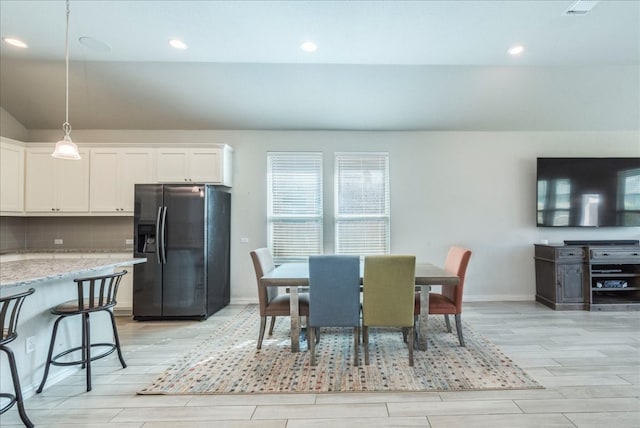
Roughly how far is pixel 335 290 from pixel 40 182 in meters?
4.51

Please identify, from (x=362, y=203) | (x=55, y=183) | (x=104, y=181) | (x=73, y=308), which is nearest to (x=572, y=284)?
(x=362, y=203)

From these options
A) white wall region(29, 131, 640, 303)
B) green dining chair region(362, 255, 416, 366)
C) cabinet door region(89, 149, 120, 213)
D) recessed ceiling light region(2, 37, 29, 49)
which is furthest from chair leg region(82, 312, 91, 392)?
recessed ceiling light region(2, 37, 29, 49)

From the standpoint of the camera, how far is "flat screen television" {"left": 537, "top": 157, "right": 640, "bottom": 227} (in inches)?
186

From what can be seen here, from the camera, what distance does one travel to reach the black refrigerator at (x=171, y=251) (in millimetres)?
4047

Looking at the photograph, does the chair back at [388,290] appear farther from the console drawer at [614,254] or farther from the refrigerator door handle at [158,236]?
the console drawer at [614,254]

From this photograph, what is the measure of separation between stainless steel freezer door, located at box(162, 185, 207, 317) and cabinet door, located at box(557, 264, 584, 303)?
5000mm

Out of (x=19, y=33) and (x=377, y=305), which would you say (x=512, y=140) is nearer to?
(x=377, y=305)

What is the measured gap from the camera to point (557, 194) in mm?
4738

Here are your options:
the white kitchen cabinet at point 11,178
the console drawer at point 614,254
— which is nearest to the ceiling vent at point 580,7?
the console drawer at point 614,254

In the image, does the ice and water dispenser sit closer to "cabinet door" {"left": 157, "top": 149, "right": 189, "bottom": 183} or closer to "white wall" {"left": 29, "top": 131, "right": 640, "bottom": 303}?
"cabinet door" {"left": 157, "top": 149, "right": 189, "bottom": 183}

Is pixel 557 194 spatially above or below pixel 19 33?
below

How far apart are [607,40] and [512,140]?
1713 millimetres

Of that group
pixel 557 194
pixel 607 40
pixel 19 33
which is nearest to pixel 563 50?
pixel 607 40

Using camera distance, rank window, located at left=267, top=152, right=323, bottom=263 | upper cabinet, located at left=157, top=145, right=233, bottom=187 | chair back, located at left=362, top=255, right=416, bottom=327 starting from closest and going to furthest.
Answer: chair back, located at left=362, top=255, right=416, bottom=327
upper cabinet, located at left=157, top=145, right=233, bottom=187
window, located at left=267, top=152, right=323, bottom=263
